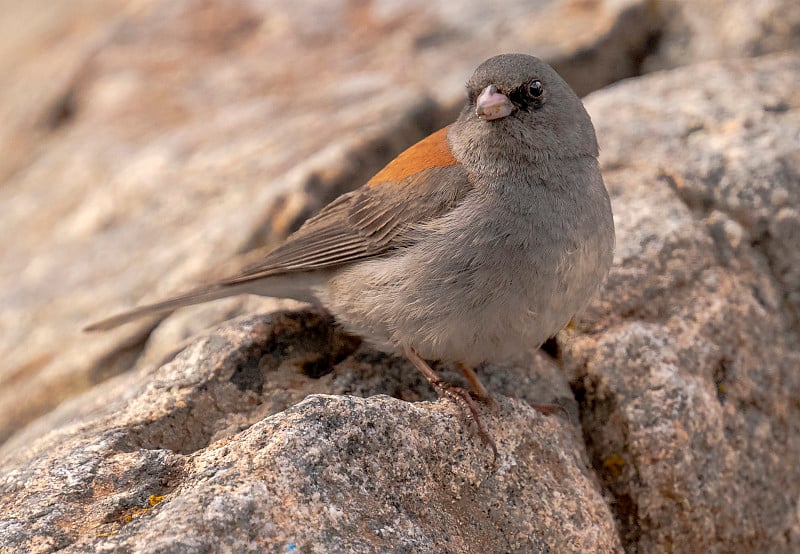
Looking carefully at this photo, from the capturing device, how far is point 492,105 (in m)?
3.45

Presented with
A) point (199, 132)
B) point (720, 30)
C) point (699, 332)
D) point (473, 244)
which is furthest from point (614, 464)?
point (199, 132)

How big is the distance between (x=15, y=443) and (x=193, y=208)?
6.95 ft

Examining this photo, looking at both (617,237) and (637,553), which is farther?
(617,237)

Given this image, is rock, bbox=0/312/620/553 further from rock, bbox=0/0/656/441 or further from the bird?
rock, bbox=0/0/656/441

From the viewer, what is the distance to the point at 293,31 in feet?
23.0

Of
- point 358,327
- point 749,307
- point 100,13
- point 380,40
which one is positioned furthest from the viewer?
point 100,13

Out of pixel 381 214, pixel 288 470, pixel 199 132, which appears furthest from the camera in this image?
pixel 199 132

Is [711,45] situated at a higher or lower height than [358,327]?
higher

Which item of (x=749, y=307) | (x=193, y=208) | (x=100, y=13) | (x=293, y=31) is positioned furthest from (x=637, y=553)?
(x=100, y=13)

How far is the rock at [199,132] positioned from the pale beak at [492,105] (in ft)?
5.81

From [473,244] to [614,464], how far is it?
108 cm

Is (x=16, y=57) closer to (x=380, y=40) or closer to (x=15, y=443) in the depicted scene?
(x=380, y=40)

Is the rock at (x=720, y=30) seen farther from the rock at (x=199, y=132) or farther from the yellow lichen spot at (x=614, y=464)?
the yellow lichen spot at (x=614, y=464)

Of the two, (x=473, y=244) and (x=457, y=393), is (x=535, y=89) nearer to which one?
(x=473, y=244)
